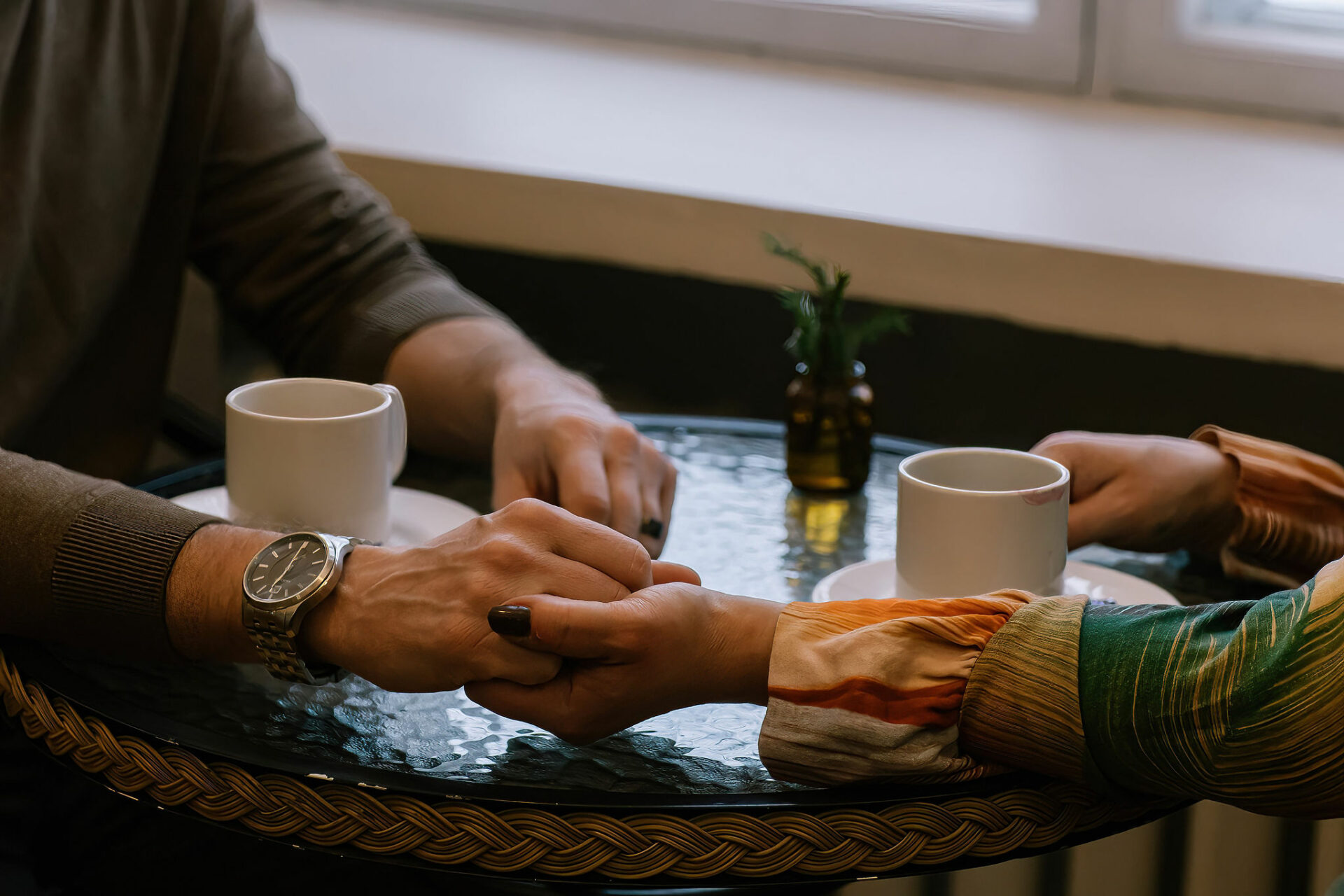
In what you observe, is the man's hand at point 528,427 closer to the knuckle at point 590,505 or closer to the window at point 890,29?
the knuckle at point 590,505

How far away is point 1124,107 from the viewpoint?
6.10 ft

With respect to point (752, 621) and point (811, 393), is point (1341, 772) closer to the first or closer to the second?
point (752, 621)

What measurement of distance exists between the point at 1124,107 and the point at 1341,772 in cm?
130

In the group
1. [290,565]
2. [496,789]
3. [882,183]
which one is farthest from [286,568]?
[882,183]

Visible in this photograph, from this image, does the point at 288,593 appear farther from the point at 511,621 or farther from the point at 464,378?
the point at 464,378

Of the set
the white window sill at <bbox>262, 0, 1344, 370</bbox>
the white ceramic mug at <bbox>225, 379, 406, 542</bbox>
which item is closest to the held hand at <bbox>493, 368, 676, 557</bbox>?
the white ceramic mug at <bbox>225, 379, 406, 542</bbox>

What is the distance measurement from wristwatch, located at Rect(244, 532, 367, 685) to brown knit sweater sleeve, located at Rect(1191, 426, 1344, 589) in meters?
0.63

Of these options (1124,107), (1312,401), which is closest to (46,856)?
(1312,401)

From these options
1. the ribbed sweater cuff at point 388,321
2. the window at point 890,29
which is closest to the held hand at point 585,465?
the ribbed sweater cuff at point 388,321

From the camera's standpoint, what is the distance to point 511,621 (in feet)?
2.57

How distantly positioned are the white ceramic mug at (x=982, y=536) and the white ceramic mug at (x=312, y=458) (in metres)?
0.35

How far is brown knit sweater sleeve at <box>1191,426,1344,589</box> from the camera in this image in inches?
40.9

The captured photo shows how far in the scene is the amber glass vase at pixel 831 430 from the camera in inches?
46.7

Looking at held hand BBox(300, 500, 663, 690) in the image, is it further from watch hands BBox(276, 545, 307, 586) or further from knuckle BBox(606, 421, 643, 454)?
knuckle BBox(606, 421, 643, 454)
